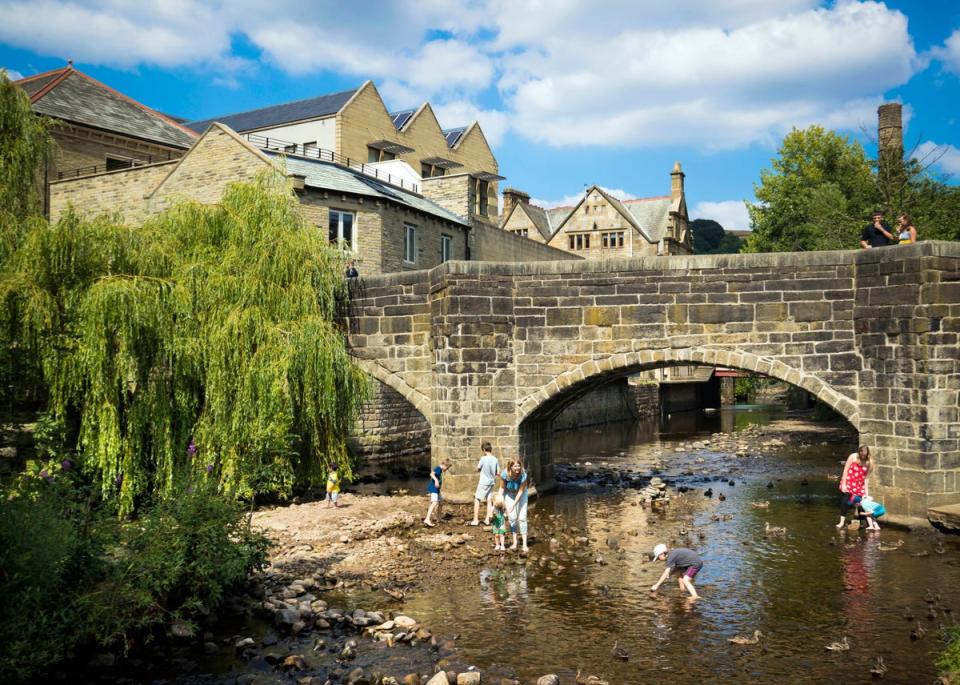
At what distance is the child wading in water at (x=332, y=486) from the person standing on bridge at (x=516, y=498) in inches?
186

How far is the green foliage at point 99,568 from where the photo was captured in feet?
25.1

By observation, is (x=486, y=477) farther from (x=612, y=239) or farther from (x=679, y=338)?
(x=612, y=239)

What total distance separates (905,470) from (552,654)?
884 cm

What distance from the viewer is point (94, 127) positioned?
→ 31219 mm

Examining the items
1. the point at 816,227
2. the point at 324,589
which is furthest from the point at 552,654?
the point at 816,227

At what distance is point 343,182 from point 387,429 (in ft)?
28.9

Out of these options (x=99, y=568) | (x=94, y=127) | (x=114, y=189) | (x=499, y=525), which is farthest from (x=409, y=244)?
(x=99, y=568)

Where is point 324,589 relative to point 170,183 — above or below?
below

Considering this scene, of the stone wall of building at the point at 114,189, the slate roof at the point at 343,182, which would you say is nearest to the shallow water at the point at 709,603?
the slate roof at the point at 343,182

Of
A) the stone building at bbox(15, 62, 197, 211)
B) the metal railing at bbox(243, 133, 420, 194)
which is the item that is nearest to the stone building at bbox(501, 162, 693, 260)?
the metal railing at bbox(243, 133, 420, 194)

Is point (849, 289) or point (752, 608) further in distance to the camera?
point (849, 289)

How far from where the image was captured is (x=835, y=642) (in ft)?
30.7

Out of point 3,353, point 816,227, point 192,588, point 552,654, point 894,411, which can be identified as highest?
point 816,227

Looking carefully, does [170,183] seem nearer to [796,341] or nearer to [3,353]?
[3,353]
